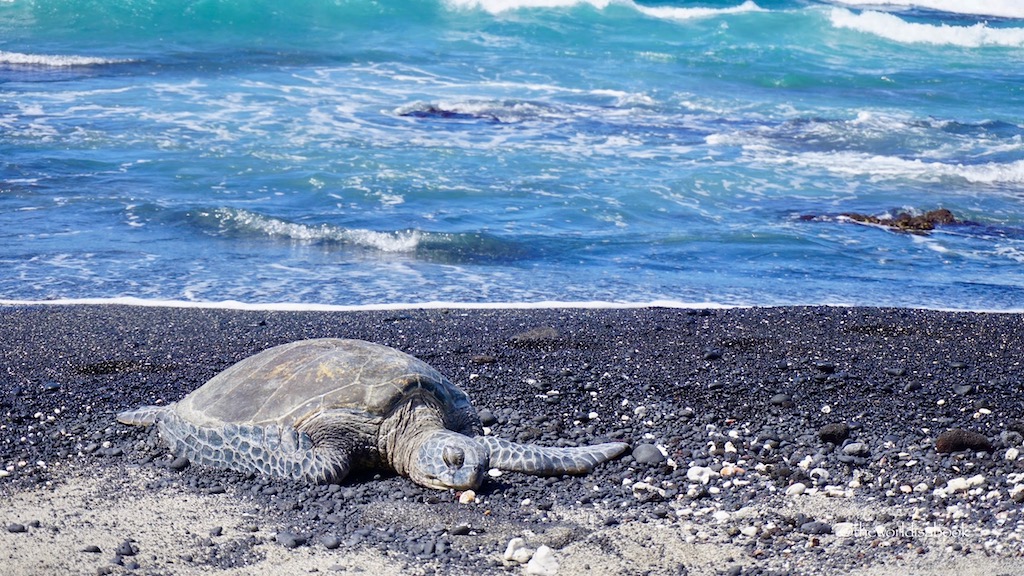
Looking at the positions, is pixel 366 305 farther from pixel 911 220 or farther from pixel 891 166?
pixel 891 166

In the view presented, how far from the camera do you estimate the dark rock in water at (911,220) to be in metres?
10.0

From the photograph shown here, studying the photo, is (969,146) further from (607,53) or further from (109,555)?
(109,555)

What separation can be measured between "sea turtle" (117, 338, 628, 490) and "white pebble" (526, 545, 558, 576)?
0.60 metres

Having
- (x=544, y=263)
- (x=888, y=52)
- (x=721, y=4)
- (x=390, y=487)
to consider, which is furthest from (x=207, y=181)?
(x=721, y=4)

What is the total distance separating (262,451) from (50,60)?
16287 millimetres

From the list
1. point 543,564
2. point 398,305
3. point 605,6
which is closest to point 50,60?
point 398,305

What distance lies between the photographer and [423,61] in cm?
2038

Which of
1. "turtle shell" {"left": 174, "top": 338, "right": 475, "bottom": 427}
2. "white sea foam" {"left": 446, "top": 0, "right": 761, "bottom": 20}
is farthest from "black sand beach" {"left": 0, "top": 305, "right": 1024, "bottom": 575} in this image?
"white sea foam" {"left": 446, "top": 0, "right": 761, "bottom": 20}

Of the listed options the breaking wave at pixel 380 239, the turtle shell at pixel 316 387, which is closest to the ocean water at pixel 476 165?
the breaking wave at pixel 380 239

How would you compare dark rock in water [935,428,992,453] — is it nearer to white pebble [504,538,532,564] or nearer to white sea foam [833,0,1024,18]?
white pebble [504,538,532,564]

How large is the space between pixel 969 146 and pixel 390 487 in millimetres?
12436

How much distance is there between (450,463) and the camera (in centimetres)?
419

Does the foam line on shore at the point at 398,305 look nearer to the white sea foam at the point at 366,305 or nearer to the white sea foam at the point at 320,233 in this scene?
the white sea foam at the point at 366,305

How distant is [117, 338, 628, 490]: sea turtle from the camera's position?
424 centimetres
